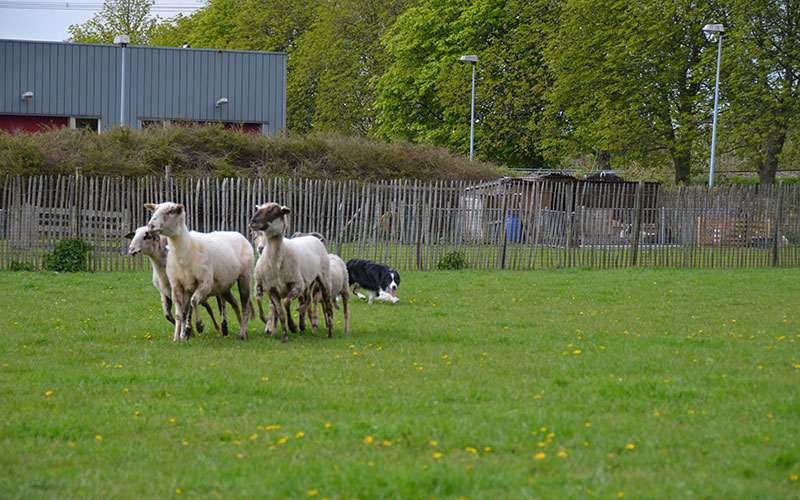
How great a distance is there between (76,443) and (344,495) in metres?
2.22

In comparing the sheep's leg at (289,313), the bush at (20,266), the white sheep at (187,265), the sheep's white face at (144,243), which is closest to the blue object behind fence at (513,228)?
the bush at (20,266)

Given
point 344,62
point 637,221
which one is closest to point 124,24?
point 344,62

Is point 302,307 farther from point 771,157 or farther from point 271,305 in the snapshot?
point 771,157

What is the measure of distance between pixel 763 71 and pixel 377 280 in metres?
26.9

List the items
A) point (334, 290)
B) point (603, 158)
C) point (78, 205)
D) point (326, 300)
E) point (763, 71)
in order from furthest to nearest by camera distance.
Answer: point (603, 158) → point (763, 71) → point (78, 205) → point (334, 290) → point (326, 300)

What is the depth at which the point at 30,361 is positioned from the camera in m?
8.95

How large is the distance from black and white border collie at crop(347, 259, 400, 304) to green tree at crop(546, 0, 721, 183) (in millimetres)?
26544

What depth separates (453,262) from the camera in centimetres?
2175

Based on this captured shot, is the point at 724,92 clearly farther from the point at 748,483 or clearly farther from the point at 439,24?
the point at 748,483

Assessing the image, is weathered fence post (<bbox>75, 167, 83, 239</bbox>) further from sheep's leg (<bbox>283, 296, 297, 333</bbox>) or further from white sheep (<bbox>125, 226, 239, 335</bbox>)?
sheep's leg (<bbox>283, 296, 297, 333</bbox>)

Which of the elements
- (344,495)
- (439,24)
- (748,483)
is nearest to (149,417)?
(344,495)

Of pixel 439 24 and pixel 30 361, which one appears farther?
pixel 439 24

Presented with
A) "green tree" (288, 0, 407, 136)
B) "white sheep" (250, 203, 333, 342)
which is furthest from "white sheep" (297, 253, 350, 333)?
"green tree" (288, 0, 407, 136)

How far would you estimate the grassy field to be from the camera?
5215 millimetres
